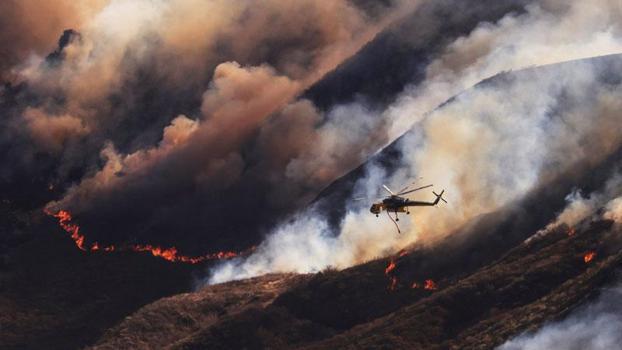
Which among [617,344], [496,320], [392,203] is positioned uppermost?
[392,203]

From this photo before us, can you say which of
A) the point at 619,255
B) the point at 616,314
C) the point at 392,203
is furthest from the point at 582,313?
the point at 392,203

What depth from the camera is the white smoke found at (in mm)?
163250

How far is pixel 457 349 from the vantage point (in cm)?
19212

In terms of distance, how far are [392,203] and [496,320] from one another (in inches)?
2120

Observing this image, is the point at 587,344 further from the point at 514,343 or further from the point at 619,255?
the point at 619,255

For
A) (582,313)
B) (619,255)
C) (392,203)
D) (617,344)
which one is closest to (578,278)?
(619,255)

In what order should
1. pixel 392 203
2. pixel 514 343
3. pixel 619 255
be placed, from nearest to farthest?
pixel 392 203 < pixel 514 343 < pixel 619 255

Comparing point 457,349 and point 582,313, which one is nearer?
point 582,313

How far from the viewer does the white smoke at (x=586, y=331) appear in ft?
536

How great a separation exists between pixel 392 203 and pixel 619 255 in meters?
61.1

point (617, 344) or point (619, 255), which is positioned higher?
point (619, 255)

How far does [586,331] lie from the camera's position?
166750 mm

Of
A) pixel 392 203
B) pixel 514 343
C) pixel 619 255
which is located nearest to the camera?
pixel 392 203

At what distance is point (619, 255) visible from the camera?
191125 mm
